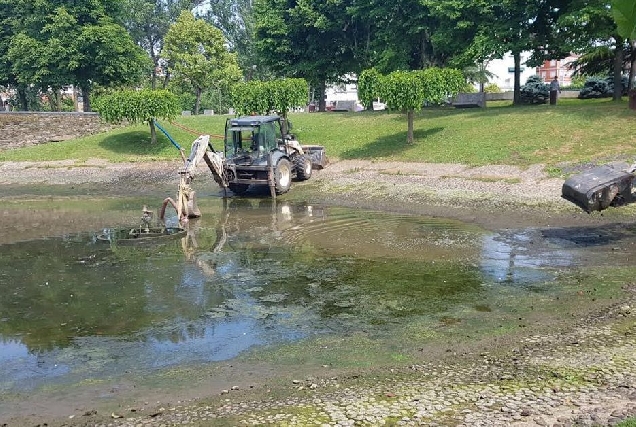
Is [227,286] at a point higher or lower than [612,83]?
lower

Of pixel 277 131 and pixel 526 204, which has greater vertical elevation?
pixel 277 131

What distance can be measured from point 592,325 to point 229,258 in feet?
26.8

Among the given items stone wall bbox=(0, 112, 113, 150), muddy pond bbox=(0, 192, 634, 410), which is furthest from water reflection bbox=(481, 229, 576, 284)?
stone wall bbox=(0, 112, 113, 150)

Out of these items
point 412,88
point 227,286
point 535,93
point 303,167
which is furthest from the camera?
point 535,93

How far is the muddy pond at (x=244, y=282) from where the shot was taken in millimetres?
9250

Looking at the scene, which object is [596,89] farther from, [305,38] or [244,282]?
[244,282]

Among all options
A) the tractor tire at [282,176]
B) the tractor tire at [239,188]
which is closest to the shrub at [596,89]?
the tractor tire at [282,176]

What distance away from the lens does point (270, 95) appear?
3131 cm

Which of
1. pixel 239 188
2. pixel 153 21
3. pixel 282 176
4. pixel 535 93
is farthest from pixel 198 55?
pixel 282 176

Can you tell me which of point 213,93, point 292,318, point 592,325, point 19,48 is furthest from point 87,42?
point 592,325

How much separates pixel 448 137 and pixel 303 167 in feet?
23.8

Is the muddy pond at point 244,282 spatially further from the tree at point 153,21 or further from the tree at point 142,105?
the tree at point 153,21

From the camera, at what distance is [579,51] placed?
3081 centimetres

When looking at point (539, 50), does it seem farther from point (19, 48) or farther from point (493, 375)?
point (19, 48)
